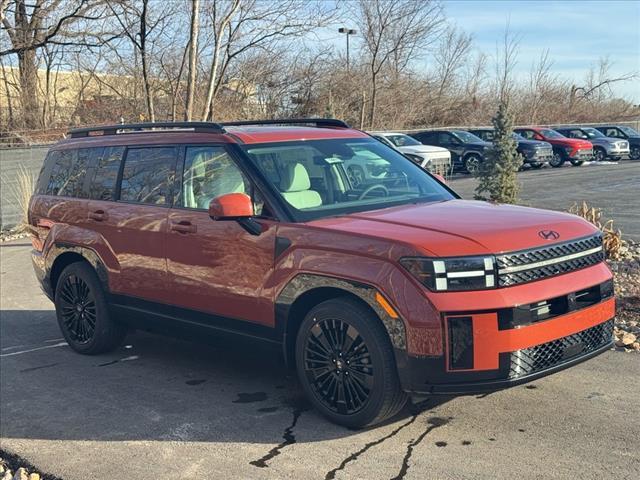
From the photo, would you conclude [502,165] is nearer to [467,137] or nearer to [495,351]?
[495,351]

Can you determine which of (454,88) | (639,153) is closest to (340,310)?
(639,153)

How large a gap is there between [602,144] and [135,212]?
31056mm

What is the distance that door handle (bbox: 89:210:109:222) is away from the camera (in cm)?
645

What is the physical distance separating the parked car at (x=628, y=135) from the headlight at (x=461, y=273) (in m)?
33.6

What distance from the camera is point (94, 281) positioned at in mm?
6641

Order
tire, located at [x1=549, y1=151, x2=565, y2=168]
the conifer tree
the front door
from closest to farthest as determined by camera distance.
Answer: the front door
the conifer tree
tire, located at [x1=549, y1=151, x2=565, y2=168]

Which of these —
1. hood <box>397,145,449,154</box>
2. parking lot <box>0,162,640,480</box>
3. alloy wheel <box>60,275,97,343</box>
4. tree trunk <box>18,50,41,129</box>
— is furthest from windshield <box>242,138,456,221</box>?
tree trunk <box>18,50,41,129</box>

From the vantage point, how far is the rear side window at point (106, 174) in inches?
257

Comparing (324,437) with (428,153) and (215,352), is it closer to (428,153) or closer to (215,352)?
(215,352)

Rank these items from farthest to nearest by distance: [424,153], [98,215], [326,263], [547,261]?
[424,153] < [98,215] < [326,263] < [547,261]

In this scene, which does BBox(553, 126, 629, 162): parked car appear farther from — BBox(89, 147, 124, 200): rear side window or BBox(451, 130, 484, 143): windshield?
BBox(89, 147, 124, 200): rear side window

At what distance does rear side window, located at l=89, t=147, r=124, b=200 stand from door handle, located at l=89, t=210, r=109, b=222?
0.44 feet

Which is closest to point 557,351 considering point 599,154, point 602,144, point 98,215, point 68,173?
point 98,215

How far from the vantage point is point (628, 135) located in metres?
35.2
